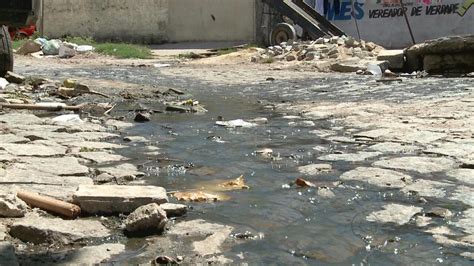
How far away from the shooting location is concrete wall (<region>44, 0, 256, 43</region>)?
22.2m

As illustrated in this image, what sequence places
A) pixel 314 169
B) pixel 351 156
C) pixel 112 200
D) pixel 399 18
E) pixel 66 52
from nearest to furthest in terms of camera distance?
pixel 112 200, pixel 314 169, pixel 351 156, pixel 66 52, pixel 399 18

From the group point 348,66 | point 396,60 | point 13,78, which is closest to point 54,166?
point 13,78

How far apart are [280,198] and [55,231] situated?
1.06 metres

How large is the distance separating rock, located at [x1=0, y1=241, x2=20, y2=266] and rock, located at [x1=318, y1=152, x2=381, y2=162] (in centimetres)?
221

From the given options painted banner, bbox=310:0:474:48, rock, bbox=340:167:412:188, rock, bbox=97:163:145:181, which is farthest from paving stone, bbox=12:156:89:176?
painted banner, bbox=310:0:474:48

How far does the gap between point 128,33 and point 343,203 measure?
21.9 metres

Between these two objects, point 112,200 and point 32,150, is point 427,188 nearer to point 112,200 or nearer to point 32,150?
point 112,200

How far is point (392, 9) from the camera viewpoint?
759 inches

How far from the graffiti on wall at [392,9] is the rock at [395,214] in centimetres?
1657

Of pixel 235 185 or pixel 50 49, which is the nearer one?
pixel 235 185

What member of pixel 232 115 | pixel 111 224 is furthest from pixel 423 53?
pixel 111 224

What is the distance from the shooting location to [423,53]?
11.9m

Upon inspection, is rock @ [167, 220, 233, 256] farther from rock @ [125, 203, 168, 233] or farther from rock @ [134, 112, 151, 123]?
rock @ [134, 112, 151, 123]

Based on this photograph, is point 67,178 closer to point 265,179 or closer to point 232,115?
point 265,179
